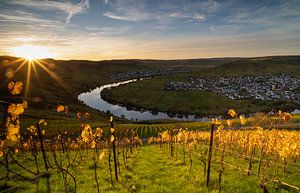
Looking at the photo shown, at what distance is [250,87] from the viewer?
135500 millimetres

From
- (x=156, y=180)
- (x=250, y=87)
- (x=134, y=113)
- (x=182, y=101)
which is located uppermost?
(x=156, y=180)

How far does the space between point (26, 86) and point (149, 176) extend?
480ft

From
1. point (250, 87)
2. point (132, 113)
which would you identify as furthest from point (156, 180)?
point (250, 87)

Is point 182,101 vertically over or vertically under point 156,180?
under

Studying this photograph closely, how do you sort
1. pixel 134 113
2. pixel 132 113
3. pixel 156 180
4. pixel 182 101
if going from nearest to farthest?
pixel 156 180 → pixel 132 113 → pixel 134 113 → pixel 182 101

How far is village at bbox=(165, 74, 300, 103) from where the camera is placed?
11576 cm

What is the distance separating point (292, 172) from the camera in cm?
1528

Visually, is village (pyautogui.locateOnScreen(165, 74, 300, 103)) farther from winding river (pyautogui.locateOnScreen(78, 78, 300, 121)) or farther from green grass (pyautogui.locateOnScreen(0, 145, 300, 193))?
green grass (pyautogui.locateOnScreen(0, 145, 300, 193))

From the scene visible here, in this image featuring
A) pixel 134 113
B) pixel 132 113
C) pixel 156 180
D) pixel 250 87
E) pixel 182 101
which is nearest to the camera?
pixel 156 180

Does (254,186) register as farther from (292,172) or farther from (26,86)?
(26,86)

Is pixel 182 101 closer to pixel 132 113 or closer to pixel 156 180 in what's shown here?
pixel 132 113

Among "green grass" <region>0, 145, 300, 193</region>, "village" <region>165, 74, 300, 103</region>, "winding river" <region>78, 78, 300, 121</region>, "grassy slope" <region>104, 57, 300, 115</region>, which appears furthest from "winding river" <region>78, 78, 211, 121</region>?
"green grass" <region>0, 145, 300, 193</region>

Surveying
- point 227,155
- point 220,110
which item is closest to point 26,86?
point 220,110

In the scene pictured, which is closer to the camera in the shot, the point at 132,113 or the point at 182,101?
the point at 132,113
